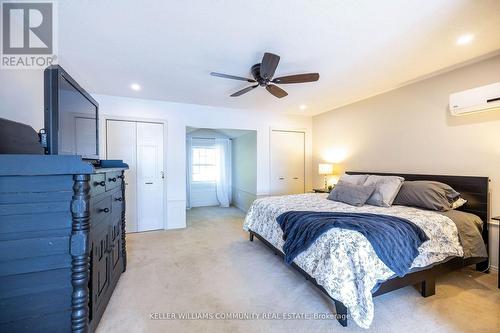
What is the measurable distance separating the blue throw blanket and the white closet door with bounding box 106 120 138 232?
304 cm

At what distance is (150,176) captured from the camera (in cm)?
411

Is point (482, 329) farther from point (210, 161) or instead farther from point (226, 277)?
point (210, 161)

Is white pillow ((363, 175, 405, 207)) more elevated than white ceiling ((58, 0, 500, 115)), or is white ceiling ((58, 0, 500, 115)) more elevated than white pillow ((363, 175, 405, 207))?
white ceiling ((58, 0, 500, 115))

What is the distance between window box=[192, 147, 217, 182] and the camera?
629 centimetres

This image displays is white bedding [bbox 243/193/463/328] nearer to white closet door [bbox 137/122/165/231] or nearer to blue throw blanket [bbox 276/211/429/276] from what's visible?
blue throw blanket [bbox 276/211/429/276]

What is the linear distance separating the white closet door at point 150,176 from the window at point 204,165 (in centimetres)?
208

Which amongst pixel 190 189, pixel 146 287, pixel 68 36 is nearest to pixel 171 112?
pixel 68 36

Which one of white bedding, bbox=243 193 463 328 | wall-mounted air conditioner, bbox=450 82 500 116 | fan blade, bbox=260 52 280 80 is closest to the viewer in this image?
white bedding, bbox=243 193 463 328

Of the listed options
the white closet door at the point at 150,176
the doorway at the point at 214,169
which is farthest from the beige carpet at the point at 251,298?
the doorway at the point at 214,169

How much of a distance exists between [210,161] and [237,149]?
924 millimetres

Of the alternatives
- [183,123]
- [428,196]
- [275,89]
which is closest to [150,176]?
[183,123]

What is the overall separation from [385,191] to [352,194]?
0.40 m

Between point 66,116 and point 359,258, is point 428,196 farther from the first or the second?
point 66,116

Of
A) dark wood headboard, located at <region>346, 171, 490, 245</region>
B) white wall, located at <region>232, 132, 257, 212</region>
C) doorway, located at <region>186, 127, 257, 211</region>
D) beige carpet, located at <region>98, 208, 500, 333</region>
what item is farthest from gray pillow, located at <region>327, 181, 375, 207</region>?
doorway, located at <region>186, 127, 257, 211</region>
